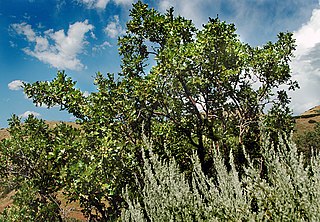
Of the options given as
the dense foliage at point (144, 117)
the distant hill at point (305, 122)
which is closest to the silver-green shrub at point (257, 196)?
the dense foliage at point (144, 117)

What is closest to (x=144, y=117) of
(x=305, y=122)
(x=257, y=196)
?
(x=257, y=196)

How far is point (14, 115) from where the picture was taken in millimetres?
11109

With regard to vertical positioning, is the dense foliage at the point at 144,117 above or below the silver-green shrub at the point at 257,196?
above

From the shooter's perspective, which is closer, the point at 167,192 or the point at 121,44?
the point at 167,192

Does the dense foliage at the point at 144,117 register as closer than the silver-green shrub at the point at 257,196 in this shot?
No

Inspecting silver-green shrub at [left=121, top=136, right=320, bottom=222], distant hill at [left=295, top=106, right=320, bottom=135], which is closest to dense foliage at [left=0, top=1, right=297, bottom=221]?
silver-green shrub at [left=121, top=136, right=320, bottom=222]

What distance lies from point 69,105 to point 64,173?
2.31 meters

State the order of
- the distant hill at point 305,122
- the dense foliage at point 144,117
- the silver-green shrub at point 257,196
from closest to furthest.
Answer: the silver-green shrub at point 257,196 → the dense foliage at point 144,117 → the distant hill at point 305,122

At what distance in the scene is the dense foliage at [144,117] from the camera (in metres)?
8.54

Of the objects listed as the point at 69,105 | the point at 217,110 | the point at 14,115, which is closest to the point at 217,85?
the point at 217,110

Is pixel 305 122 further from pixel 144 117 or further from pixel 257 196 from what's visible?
pixel 257 196

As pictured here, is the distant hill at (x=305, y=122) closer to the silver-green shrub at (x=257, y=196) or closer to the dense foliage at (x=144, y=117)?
the dense foliage at (x=144, y=117)

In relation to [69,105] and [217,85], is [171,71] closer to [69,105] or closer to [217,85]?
[217,85]

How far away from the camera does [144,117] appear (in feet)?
30.8
